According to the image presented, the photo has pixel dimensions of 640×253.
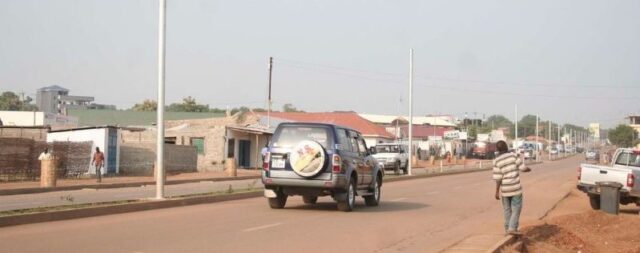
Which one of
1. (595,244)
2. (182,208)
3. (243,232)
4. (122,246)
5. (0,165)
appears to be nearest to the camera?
(122,246)

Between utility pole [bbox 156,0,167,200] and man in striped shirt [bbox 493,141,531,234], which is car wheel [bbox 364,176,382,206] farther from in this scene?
man in striped shirt [bbox 493,141,531,234]

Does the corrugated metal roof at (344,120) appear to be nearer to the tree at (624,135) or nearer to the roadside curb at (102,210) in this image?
the tree at (624,135)

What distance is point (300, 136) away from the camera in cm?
1738

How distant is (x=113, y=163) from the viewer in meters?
43.0

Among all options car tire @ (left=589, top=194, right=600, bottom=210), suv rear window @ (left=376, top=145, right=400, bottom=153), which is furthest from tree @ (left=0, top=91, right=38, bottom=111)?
car tire @ (left=589, top=194, right=600, bottom=210)

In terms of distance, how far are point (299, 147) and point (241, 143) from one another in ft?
125

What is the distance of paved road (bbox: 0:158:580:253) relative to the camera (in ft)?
36.8

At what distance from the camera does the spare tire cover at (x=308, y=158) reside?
16.7m

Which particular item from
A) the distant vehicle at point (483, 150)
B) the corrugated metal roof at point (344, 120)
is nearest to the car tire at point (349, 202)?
the corrugated metal roof at point (344, 120)

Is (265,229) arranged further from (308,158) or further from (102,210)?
(102,210)

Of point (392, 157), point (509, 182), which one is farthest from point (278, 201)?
point (392, 157)

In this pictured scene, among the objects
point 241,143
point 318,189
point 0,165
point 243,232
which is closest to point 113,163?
point 0,165

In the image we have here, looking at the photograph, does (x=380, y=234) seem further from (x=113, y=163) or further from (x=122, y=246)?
(x=113, y=163)

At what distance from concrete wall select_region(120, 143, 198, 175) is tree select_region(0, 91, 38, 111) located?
199ft
